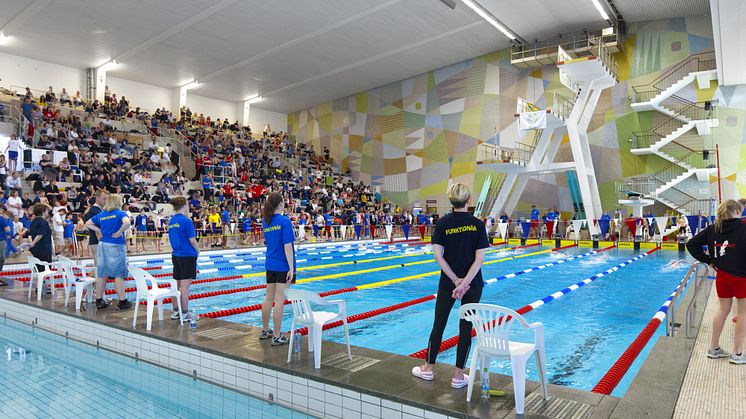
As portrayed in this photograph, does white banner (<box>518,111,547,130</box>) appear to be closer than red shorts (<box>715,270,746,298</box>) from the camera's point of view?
No

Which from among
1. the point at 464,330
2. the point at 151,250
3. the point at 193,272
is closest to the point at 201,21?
the point at 151,250

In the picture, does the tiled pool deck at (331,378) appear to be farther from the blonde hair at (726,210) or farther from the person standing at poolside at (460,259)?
the blonde hair at (726,210)

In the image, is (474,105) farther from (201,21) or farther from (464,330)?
(464,330)

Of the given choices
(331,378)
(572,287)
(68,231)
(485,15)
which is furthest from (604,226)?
(68,231)

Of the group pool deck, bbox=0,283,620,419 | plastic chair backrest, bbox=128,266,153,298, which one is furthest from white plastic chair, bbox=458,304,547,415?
plastic chair backrest, bbox=128,266,153,298

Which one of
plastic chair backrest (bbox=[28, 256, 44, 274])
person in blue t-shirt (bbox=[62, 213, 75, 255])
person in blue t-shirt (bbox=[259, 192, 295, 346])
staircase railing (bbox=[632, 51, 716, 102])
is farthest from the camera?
staircase railing (bbox=[632, 51, 716, 102])

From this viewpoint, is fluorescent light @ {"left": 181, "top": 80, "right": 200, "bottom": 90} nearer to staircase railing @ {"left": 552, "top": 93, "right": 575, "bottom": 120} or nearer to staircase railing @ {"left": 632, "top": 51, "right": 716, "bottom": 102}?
staircase railing @ {"left": 552, "top": 93, "right": 575, "bottom": 120}

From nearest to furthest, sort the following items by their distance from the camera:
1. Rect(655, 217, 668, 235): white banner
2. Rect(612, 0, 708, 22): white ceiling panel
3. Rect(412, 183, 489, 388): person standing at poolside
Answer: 1. Rect(412, 183, 489, 388): person standing at poolside
2. Rect(655, 217, 668, 235): white banner
3. Rect(612, 0, 708, 22): white ceiling panel

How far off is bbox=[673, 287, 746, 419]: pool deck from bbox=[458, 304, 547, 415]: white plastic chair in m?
0.81

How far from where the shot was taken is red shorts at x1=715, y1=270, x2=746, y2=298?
3359 mm

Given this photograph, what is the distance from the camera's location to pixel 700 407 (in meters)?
2.72

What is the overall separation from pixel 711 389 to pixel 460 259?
176 cm

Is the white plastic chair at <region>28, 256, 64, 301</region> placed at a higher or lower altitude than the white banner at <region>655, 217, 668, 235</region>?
lower

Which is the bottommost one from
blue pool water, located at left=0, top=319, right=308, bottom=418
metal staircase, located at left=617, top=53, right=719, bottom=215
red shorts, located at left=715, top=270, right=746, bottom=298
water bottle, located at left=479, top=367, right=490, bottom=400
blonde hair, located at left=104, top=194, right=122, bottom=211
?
blue pool water, located at left=0, top=319, right=308, bottom=418
